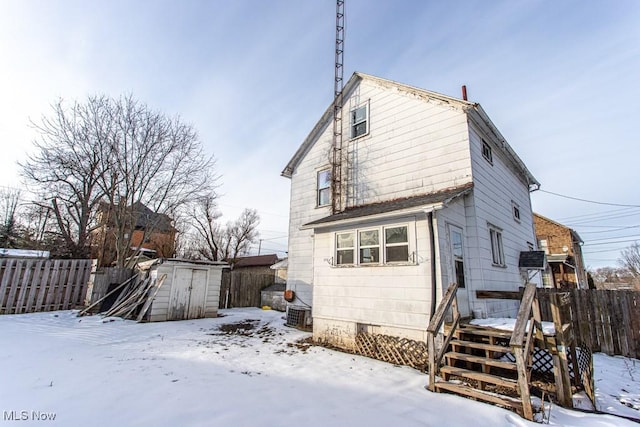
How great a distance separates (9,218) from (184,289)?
2203 cm

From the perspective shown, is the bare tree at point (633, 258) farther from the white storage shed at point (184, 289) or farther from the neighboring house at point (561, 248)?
the white storage shed at point (184, 289)

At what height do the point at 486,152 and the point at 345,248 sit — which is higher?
the point at 486,152

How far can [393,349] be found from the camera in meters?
6.63

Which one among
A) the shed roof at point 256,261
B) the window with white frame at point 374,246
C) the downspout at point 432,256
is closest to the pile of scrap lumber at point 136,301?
the window with white frame at point 374,246

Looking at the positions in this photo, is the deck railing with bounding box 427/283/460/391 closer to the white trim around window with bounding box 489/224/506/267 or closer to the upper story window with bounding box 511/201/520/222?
the white trim around window with bounding box 489/224/506/267

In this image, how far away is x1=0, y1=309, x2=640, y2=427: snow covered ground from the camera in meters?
3.47

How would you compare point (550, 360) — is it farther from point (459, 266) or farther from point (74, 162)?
point (74, 162)

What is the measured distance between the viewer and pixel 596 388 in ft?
18.0

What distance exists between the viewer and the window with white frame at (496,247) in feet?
29.1

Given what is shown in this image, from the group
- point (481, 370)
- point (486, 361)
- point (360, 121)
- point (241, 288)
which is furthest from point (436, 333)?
point (241, 288)

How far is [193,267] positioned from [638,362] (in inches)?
596

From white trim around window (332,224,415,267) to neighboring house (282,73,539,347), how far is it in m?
0.03

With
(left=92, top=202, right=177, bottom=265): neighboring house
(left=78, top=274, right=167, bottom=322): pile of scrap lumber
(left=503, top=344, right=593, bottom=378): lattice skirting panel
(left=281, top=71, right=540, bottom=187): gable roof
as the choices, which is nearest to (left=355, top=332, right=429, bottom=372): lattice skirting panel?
(left=503, top=344, right=593, bottom=378): lattice skirting panel

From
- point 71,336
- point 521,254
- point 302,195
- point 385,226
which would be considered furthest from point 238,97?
point 521,254
